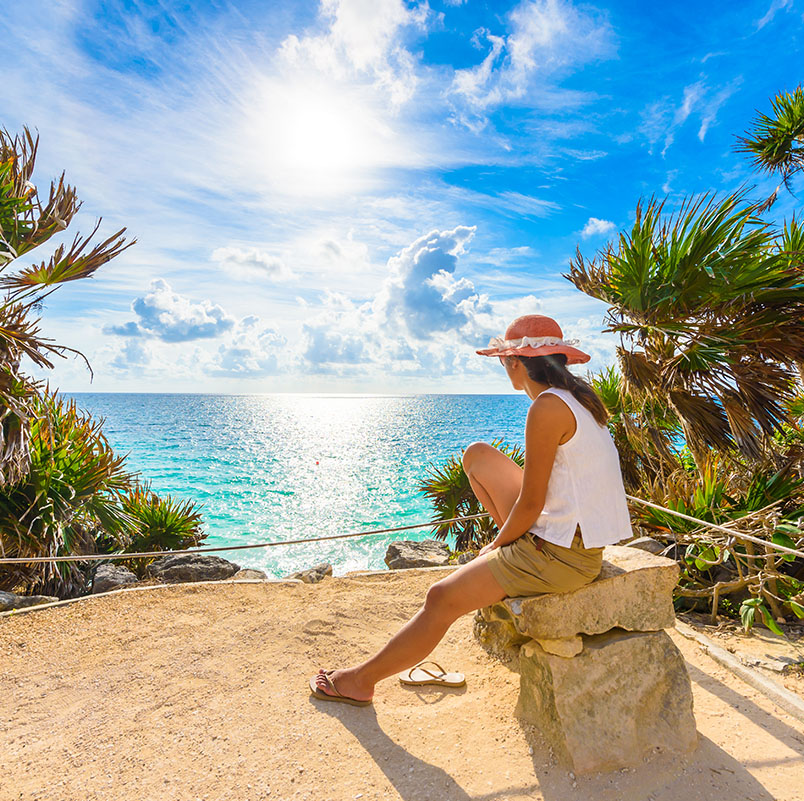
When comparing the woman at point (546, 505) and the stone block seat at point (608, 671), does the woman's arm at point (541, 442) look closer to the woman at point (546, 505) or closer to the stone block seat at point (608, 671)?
the woman at point (546, 505)

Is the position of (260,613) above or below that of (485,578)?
below

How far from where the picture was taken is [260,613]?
3986 mm

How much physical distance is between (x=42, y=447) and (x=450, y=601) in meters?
4.58

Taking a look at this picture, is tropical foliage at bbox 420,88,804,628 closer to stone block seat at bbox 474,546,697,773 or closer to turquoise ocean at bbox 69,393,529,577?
stone block seat at bbox 474,546,697,773

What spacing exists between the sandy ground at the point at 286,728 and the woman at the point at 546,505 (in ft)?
1.47

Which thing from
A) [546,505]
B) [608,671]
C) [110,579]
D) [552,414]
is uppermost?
[552,414]

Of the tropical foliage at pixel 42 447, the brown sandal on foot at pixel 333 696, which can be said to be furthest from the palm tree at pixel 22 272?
the brown sandal on foot at pixel 333 696

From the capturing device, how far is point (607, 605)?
2459 mm

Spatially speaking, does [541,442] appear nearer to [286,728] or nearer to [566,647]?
[566,647]

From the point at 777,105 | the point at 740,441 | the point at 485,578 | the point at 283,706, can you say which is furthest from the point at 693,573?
the point at 777,105

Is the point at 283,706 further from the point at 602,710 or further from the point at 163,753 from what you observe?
the point at 602,710

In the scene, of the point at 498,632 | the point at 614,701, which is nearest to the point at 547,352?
the point at 614,701

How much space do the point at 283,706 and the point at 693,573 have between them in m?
3.50

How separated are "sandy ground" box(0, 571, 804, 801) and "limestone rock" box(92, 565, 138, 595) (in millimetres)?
1694
